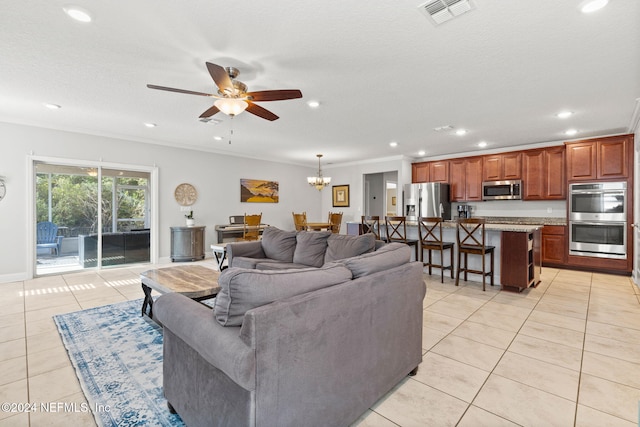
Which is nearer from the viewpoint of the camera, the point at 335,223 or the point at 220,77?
the point at 220,77

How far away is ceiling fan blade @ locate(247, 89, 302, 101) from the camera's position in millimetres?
2795

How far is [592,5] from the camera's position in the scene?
6.52 ft

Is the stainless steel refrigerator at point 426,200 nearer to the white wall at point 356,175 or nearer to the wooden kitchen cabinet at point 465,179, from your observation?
the wooden kitchen cabinet at point 465,179

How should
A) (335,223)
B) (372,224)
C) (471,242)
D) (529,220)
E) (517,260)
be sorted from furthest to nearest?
(335,223) → (529,220) → (372,224) → (471,242) → (517,260)

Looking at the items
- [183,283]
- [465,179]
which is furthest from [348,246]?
[465,179]

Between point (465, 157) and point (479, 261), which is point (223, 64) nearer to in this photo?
point (479, 261)

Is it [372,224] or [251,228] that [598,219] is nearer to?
[372,224]

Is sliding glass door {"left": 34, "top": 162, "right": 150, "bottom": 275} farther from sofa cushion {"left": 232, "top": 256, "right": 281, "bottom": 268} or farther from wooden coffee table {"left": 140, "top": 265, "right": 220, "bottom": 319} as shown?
sofa cushion {"left": 232, "top": 256, "right": 281, "bottom": 268}

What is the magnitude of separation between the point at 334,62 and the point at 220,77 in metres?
1.05

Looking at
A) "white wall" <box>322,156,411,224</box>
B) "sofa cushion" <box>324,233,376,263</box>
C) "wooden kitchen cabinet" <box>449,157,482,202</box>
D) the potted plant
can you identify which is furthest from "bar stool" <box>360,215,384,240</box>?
the potted plant

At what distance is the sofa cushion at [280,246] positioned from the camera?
4.06 metres

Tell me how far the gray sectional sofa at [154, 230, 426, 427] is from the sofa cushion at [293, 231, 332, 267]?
1.85 metres

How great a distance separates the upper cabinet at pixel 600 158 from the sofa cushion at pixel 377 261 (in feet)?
17.3

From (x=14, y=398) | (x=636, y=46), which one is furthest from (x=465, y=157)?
(x=14, y=398)
